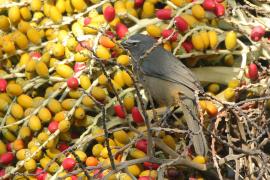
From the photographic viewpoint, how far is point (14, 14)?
2.57 metres

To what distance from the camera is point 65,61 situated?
8.14 feet

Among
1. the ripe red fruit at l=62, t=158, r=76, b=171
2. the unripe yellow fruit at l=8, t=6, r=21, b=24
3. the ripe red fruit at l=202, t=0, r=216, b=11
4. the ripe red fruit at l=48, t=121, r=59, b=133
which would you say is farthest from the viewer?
the unripe yellow fruit at l=8, t=6, r=21, b=24

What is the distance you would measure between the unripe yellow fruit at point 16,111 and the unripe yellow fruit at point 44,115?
0.33 feet

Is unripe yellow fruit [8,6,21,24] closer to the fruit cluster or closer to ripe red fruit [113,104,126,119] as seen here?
the fruit cluster

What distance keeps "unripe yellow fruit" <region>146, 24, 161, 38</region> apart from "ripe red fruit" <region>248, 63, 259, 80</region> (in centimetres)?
41

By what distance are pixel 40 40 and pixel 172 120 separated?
69 centimetres

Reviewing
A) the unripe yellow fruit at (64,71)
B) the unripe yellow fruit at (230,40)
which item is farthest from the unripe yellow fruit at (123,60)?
the unripe yellow fruit at (230,40)

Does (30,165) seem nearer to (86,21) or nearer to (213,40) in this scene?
(86,21)

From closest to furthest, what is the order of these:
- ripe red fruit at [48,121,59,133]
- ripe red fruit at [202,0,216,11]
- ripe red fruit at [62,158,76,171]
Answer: ripe red fruit at [62,158,76,171] < ripe red fruit at [48,121,59,133] < ripe red fruit at [202,0,216,11]

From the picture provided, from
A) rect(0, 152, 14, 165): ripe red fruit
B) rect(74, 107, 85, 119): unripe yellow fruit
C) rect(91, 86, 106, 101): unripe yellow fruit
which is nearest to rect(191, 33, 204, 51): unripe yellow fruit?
rect(91, 86, 106, 101): unripe yellow fruit

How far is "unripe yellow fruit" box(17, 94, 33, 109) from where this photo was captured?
2445 mm

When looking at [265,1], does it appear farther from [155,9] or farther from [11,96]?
[11,96]

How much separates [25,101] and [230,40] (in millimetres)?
911

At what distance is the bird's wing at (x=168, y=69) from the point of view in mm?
2391
